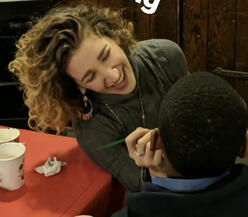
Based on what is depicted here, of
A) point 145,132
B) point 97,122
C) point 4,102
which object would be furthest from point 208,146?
point 4,102

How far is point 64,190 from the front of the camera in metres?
1.19

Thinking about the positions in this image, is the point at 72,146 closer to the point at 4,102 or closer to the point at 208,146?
the point at 208,146

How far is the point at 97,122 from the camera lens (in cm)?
138

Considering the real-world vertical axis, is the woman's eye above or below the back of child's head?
below

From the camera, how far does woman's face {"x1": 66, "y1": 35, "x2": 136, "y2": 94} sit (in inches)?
51.4

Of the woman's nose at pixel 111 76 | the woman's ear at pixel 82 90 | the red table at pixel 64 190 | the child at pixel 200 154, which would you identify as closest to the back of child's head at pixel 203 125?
the child at pixel 200 154

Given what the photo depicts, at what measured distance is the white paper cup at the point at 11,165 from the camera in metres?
1.15

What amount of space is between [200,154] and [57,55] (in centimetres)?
68

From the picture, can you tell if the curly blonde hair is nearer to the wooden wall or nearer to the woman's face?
the woman's face

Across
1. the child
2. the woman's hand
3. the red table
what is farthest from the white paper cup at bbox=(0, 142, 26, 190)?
the child

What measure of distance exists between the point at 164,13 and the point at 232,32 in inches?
16.8

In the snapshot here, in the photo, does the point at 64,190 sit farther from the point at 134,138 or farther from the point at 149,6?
the point at 149,6

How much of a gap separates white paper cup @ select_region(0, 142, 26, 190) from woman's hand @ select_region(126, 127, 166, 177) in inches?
12.4

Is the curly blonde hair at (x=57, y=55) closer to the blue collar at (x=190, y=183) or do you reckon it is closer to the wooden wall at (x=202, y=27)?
the blue collar at (x=190, y=183)
